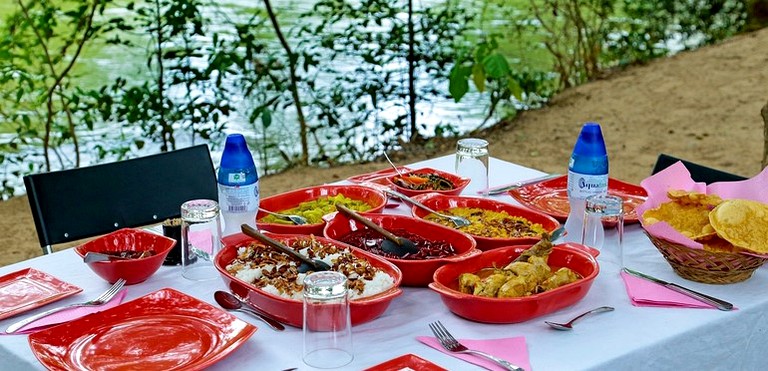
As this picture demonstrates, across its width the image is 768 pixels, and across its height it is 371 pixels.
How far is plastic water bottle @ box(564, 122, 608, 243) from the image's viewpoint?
196 centimetres

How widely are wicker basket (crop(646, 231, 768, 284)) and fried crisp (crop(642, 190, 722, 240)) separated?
55mm

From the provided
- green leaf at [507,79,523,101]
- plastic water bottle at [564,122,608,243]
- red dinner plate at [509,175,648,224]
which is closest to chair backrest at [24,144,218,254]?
red dinner plate at [509,175,648,224]

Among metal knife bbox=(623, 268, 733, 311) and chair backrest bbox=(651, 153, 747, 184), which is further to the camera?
chair backrest bbox=(651, 153, 747, 184)

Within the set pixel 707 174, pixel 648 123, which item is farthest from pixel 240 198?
pixel 648 123

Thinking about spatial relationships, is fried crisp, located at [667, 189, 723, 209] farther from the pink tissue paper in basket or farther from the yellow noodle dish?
the yellow noodle dish

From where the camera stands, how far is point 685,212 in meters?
1.83

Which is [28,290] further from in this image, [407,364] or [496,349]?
[496,349]

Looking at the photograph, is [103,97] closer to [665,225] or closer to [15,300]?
[15,300]

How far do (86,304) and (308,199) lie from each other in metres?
0.68

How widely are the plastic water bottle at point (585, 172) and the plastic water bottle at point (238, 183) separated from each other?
0.67m

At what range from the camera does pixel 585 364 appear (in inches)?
56.4

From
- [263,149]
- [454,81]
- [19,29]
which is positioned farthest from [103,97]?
[454,81]

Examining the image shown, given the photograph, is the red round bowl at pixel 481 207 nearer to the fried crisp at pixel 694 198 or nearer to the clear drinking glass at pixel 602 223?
the clear drinking glass at pixel 602 223

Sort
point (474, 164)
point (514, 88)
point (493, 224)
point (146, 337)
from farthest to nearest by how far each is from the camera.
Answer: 1. point (514, 88)
2. point (474, 164)
3. point (493, 224)
4. point (146, 337)
